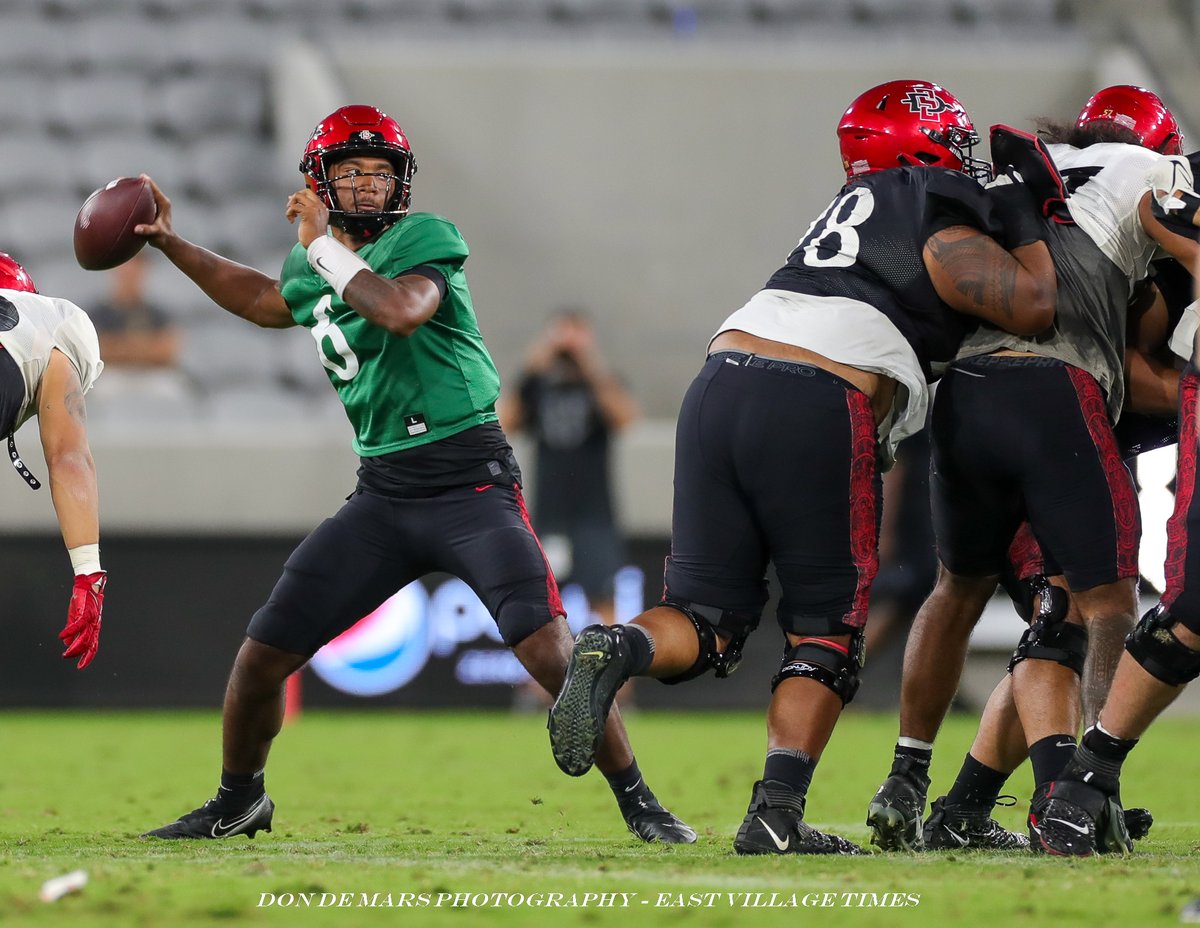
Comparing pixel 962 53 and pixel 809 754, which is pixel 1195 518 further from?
pixel 962 53

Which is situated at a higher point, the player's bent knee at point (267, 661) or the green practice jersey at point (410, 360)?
the green practice jersey at point (410, 360)

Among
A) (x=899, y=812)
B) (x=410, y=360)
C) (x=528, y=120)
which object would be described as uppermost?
(x=528, y=120)

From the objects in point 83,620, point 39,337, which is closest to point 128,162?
point 39,337

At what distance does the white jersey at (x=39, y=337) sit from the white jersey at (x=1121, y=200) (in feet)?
8.57

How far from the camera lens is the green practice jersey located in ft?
15.4

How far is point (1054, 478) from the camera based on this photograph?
14.0ft

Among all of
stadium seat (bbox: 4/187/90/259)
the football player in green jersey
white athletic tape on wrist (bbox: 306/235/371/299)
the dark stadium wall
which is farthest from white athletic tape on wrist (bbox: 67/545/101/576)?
stadium seat (bbox: 4/187/90/259)

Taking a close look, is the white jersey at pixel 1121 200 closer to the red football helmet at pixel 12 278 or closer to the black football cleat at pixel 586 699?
the black football cleat at pixel 586 699

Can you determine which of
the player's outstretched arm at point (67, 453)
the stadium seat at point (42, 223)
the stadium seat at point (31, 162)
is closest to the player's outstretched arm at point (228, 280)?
the player's outstretched arm at point (67, 453)

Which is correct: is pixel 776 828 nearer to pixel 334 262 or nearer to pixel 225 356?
pixel 334 262

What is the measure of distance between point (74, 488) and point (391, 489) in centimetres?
82

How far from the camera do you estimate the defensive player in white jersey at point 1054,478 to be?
4.29m

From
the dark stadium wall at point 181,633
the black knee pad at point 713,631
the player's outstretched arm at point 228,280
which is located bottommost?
the dark stadium wall at point 181,633

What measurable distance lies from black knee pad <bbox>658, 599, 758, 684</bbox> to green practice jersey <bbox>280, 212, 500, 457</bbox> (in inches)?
32.8
